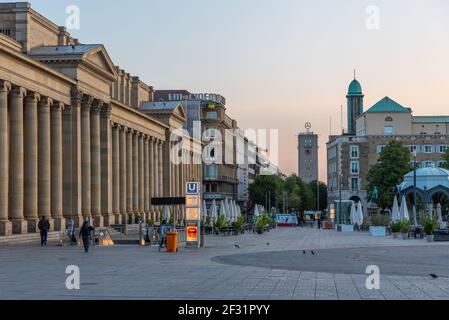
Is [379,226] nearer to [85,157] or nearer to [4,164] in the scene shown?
[85,157]

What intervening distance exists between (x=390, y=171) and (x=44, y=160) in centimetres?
7186

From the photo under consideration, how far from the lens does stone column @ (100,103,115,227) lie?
84000 mm

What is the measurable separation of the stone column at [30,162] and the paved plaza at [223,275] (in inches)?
713

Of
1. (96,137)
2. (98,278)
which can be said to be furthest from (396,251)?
(96,137)

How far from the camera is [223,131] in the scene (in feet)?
573

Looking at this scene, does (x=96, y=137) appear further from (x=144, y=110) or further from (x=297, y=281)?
(x=297, y=281)

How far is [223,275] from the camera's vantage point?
28.2 metres

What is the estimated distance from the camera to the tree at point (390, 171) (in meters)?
127

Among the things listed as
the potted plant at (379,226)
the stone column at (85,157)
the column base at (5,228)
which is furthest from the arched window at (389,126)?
the column base at (5,228)

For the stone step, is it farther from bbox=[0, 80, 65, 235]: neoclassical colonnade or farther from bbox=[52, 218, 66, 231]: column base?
bbox=[52, 218, 66, 231]: column base

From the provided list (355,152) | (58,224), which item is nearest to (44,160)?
(58,224)

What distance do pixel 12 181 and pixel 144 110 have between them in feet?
215

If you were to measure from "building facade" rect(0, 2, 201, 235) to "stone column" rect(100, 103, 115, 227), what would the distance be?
0.31 ft
